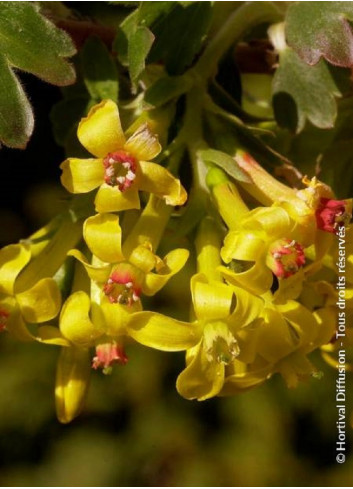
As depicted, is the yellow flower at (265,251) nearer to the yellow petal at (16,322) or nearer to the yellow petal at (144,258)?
the yellow petal at (144,258)

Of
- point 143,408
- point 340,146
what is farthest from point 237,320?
point 143,408

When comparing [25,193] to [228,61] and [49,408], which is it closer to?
[49,408]

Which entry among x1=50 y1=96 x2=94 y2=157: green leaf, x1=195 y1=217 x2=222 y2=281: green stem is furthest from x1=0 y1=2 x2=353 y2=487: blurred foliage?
x1=195 y1=217 x2=222 y2=281: green stem

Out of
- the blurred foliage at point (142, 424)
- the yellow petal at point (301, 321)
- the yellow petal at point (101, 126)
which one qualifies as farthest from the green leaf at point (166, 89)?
the blurred foliage at point (142, 424)

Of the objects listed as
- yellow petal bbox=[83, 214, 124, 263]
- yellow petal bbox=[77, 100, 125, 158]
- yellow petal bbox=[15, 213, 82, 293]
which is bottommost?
yellow petal bbox=[15, 213, 82, 293]

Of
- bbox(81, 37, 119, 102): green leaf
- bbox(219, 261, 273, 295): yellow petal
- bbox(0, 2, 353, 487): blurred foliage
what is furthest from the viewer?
bbox(0, 2, 353, 487): blurred foliage

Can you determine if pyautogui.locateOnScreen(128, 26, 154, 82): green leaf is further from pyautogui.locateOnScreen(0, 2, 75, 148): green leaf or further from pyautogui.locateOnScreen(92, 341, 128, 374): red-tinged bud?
pyautogui.locateOnScreen(92, 341, 128, 374): red-tinged bud
